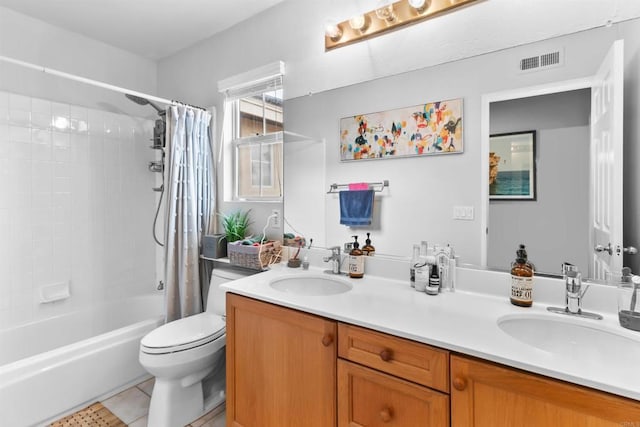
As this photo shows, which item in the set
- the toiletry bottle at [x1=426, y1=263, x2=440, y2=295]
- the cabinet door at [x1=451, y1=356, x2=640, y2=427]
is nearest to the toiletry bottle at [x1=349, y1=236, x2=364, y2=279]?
the toiletry bottle at [x1=426, y1=263, x2=440, y2=295]

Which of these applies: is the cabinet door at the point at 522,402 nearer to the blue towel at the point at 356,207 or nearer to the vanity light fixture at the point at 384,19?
the blue towel at the point at 356,207

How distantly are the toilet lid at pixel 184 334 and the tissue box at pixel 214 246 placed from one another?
0.39m

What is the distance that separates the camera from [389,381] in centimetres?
103

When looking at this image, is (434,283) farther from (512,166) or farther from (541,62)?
(541,62)

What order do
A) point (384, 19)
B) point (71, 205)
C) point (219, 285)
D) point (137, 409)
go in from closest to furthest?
point (384, 19) < point (137, 409) < point (219, 285) < point (71, 205)

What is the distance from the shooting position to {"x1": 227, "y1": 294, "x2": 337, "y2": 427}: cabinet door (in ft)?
3.91

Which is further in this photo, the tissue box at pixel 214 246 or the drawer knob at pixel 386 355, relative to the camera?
the tissue box at pixel 214 246

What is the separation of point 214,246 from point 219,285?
0.27 m

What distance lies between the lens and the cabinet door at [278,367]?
3.91 ft

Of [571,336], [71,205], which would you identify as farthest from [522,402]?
[71,205]

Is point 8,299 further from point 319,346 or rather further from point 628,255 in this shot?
point 628,255

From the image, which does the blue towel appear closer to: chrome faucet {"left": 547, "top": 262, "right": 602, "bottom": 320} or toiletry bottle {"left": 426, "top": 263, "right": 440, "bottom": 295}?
toiletry bottle {"left": 426, "top": 263, "right": 440, "bottom": 295}

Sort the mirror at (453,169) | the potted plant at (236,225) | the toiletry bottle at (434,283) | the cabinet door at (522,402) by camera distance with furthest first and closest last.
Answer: the potted plant at (236,225), the toiletry bottle at (434,283), the mirror at (453,169), the cabinet door at (522,402)

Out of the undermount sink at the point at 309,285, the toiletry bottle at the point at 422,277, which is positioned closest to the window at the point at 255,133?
the undermount sink at the point at 309,285
